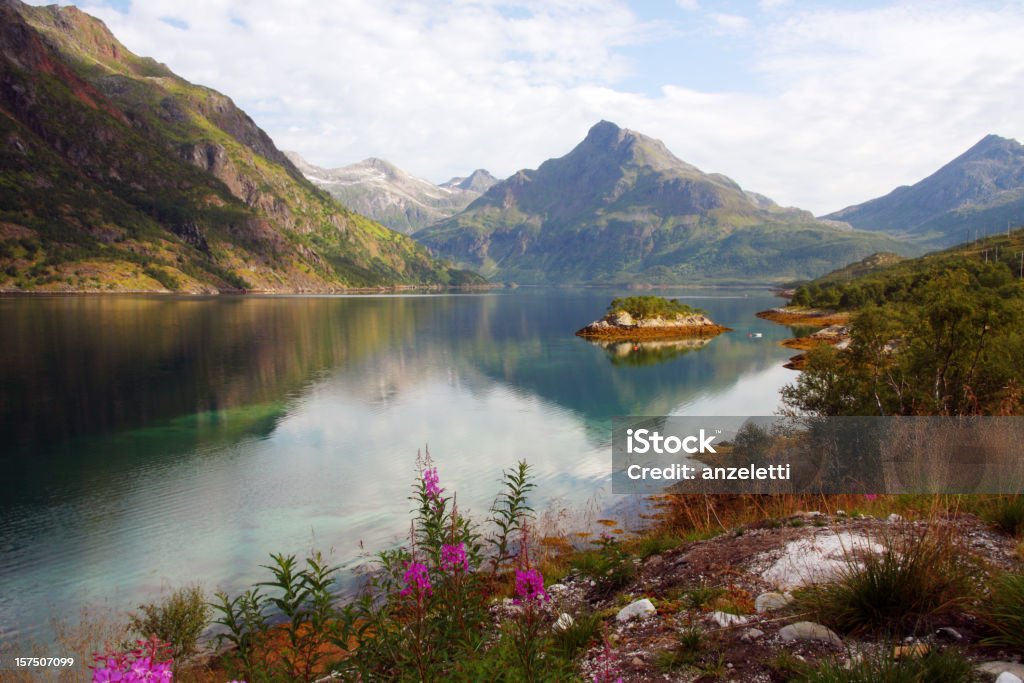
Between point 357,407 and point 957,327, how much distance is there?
127 feet

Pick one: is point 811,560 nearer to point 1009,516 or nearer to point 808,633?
point 808,633

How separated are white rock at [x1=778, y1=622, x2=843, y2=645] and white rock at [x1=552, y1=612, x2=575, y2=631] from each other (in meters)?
3.08

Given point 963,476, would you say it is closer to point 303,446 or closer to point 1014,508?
point 1014,508

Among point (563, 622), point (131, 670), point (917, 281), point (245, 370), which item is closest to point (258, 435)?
point (245, 370)

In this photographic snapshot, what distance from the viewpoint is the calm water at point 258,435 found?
19984 millimetres

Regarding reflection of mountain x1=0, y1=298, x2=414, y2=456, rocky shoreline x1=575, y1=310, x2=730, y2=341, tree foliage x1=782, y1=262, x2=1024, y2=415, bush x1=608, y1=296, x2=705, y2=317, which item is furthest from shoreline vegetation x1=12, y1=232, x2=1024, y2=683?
bush x1=608, y1=296, x2=705, y2=317

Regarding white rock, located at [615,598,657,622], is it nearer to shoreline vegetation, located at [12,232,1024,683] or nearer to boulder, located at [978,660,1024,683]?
shoreline vegetation, located at [12,232,1024,683]

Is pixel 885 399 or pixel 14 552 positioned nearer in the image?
pixel 14 552

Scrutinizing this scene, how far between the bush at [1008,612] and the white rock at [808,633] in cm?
143

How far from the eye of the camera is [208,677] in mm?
11266

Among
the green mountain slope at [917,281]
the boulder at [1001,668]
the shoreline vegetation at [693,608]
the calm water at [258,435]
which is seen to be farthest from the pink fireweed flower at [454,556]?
the green mountain slope at [917,281]

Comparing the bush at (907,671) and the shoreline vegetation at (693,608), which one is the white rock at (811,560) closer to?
the shoreline vegetation at (693,608)

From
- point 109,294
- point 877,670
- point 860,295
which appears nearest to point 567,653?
point 877,670

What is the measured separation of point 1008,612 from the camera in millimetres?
5621
